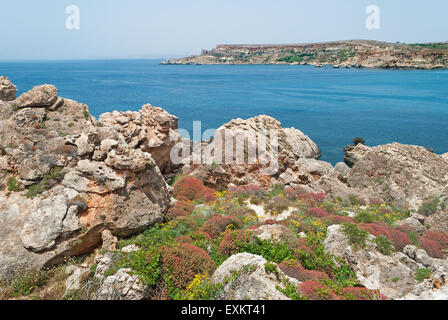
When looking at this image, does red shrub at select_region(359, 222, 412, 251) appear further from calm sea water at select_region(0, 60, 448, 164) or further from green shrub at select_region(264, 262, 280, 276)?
calm sea water at select_region(0, 60, 448, 164)

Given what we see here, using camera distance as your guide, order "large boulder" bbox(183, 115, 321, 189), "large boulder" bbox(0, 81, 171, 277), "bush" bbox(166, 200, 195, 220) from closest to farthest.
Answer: "large boulder" bbox(0, 81, 171, 277) < "bush" bbox(166, 200, 195, 220) < "large boulder" bbox(183, 115, 321, 189)

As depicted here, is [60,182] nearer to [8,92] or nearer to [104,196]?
[104,196]

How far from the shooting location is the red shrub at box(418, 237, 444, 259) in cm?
1195

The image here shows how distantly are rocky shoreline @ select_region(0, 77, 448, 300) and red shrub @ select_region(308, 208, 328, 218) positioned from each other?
0.06m

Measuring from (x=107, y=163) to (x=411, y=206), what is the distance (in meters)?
16.8

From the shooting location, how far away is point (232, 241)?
1089 centimetres

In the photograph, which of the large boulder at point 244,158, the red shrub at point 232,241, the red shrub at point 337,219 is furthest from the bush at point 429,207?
the red shrub at point 232,241

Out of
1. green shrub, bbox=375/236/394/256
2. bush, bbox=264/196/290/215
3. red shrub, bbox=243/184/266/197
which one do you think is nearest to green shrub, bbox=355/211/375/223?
green shrub, bbox=375/236/394/256

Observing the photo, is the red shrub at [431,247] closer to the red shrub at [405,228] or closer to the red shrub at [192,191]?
the red shrub at [405,228]

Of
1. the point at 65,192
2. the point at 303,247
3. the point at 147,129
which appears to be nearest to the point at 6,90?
the point at 147,129

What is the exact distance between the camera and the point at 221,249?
420 inches

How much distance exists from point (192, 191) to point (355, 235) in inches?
435

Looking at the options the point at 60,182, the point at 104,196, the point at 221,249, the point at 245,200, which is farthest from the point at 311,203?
the point at 60,182

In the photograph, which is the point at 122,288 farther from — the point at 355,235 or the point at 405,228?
the point at 405,228
